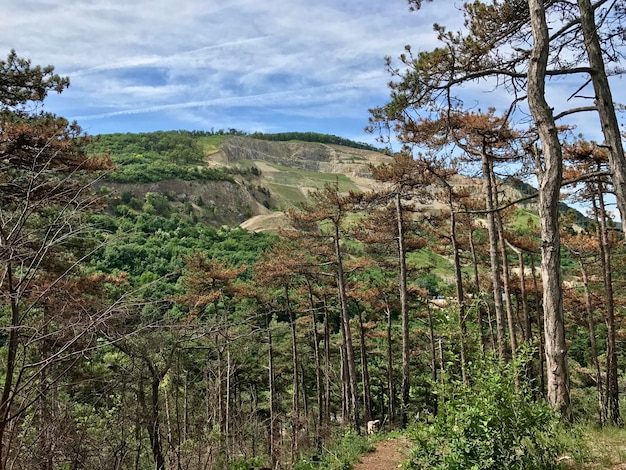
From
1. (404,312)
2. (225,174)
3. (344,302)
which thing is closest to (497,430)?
(404,312)

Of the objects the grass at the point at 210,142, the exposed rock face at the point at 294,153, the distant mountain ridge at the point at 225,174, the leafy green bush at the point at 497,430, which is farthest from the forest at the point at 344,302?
the exposed rock face at the point at 294,153

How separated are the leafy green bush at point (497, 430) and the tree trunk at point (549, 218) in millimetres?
1602

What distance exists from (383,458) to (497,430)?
5.19 meters

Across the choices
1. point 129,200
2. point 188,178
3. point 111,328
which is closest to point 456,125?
point 111,328

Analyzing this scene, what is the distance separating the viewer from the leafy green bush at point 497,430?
3.44 metres

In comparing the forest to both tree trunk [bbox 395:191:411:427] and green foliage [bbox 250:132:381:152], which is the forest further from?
green foliage [bbox 250:132:381:152]

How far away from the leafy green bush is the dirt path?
3.44 metres

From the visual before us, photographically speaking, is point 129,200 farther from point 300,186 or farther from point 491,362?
point 491,362

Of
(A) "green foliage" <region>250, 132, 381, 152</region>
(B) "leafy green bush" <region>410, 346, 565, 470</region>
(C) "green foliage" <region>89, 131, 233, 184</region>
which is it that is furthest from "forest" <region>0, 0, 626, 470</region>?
(A) "green foliage" <region>250, 132, 381, 152</region>

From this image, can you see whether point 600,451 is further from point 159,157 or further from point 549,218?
point 159,157

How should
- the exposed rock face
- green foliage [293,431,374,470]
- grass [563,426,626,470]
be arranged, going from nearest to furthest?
grass [563,426,626,470]
green foliage [293,431,374,470]
the exposed rock face

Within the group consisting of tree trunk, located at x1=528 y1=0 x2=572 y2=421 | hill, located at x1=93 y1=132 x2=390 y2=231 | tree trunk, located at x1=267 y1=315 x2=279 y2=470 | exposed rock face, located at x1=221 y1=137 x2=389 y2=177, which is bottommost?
tree trunk, located at x1=267 y1=315 x2=279 y2=470

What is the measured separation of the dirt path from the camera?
7.29 m

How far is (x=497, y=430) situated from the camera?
3461 millimetres
